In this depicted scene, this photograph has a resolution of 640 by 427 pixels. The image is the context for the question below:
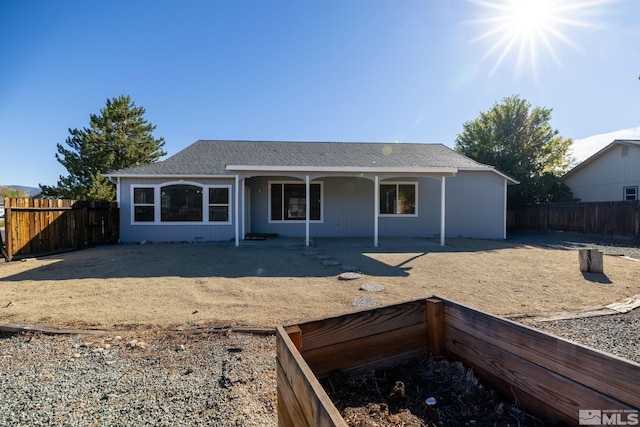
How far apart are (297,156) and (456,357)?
38.0ft

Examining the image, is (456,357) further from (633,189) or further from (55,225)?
(633,189)

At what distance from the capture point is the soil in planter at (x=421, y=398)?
1422 mm

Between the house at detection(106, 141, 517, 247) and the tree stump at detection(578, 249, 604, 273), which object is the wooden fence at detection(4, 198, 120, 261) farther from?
the tree stump at detection(578, 249, 604, 273)

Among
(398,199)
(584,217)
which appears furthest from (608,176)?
(398,199)

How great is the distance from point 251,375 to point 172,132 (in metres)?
30.4

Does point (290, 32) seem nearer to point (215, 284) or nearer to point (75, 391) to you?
point (215, 284)

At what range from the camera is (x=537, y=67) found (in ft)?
33.8

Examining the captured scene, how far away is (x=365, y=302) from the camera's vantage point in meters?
4.44

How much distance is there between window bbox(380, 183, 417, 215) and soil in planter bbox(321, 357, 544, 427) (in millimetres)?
10903

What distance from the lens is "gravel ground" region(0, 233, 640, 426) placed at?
203cm

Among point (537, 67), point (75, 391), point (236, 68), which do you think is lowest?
point (75, 391)

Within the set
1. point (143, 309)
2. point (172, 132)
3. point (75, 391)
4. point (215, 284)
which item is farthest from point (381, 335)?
point (172, 132)

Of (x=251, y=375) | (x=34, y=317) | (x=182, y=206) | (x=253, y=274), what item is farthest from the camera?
(x=182, y=206)

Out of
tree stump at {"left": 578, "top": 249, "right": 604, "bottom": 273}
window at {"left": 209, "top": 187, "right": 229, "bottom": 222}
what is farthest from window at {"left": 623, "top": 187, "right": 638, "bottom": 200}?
window at {"left": 209, "top": 187, "right": 229, "bottom": 222}
